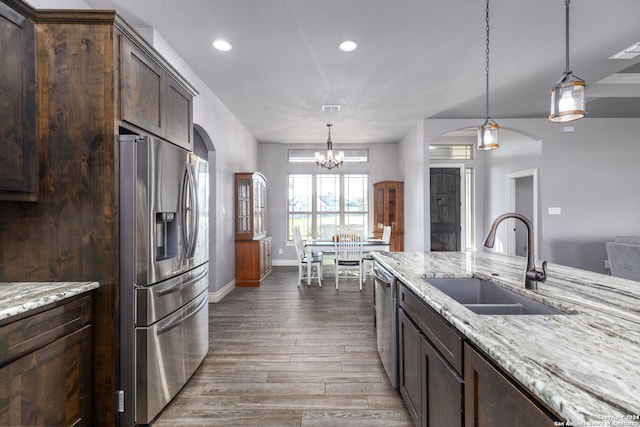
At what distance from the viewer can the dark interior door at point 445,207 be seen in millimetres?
7258

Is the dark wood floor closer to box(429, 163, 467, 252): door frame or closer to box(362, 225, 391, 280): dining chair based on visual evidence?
box(362, 225, 391, 280): dining chair

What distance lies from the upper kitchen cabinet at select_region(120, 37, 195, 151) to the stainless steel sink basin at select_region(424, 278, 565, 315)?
6.84 feet

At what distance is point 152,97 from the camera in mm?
2111

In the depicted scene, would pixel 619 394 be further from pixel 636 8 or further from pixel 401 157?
pixel 401 157

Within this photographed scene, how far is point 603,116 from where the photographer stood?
5172 millimetres

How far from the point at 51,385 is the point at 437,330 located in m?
1.79

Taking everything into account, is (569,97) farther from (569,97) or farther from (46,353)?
(46,353)

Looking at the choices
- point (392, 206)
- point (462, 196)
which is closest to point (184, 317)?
point (392, 206)

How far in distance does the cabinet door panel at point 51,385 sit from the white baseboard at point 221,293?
264 cm

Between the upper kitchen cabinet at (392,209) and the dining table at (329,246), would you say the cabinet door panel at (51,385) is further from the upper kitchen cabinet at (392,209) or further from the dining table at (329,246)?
the upper kitchen cabinet at (392,209)

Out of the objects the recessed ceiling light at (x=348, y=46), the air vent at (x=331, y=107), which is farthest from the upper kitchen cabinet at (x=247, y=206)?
the recessed ceiling light at (x=348, y=46)

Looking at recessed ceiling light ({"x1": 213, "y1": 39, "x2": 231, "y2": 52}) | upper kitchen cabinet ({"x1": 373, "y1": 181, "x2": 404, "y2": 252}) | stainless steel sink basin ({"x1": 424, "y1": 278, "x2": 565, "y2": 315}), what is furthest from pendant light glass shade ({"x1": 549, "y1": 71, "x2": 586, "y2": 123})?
upper kitchen cabinet ({"x1": 373, "y1": 181, "x2": 404, "y2": 252})

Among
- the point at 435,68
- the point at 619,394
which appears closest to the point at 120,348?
the point at 619,394

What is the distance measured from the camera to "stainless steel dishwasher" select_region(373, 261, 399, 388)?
2039mm
